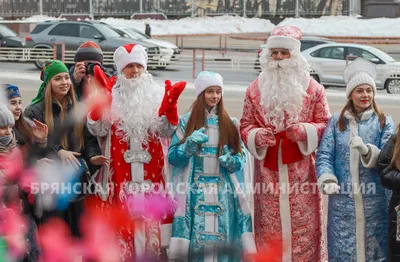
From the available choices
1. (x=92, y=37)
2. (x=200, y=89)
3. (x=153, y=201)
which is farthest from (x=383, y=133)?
(x=92, y=37)

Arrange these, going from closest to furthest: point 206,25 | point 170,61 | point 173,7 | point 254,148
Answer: point 254,148, point 170,61, point 206,25, point 173,7

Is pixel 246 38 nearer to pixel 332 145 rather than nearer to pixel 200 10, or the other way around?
pixel 200 10

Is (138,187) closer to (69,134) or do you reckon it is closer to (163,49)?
(69,134)

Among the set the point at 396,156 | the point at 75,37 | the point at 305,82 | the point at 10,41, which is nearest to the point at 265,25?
the point at 10,41

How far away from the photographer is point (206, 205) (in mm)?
5191

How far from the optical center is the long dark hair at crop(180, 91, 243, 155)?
204 inches

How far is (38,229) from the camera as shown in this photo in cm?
514

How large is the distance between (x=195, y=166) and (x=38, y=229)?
1067 millimetres

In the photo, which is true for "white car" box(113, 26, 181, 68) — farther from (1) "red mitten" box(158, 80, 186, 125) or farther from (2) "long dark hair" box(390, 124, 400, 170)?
(2) "long dark hair" box(390, 124, 400, 170)

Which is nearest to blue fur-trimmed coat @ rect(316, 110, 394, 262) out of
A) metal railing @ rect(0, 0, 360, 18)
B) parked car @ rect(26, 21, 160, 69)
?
parked car @ rect(26, 21, 160, 69)

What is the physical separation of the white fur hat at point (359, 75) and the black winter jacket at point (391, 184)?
44 centimetres

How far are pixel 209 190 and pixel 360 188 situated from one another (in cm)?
94

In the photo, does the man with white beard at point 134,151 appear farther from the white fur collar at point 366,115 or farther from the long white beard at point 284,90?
the white fur collar at point 366,115

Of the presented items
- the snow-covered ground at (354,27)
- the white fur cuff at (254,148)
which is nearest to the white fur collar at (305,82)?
the white fur cuff at (254,148)
